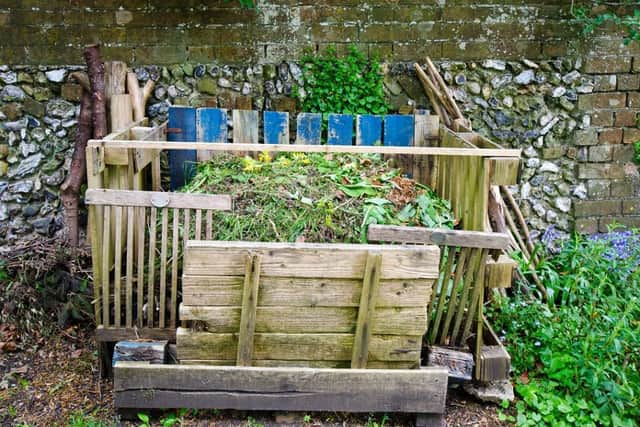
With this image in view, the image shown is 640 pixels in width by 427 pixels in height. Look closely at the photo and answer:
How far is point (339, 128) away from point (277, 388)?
2.09 meters

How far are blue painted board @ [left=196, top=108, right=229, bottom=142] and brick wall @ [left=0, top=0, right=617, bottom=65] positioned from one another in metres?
0.59

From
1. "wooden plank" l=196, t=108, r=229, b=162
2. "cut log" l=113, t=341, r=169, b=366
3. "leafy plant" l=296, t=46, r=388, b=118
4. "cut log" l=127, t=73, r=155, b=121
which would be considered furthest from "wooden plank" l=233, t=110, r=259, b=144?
"cut log" l=113, t=341, r=169, b=366

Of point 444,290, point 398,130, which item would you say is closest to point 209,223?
point 444,290

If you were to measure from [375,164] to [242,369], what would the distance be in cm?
178

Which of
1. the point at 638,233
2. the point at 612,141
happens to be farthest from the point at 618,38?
the point at 638,233

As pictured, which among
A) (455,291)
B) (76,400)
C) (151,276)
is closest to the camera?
(455,291)

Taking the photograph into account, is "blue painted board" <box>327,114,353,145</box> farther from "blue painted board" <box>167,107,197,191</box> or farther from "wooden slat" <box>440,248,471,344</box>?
"wooden slat" <box>440,248,471,344</box>

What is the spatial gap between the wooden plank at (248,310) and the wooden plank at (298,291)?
0.15ft

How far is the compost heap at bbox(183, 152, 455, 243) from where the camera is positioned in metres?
3.39

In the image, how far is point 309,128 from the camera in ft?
14.7

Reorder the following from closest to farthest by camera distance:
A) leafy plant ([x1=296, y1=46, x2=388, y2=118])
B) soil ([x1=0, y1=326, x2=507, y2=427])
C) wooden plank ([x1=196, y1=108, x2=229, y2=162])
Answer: soil ([x1=0, y1=326, x2=507, y2=427]), wooden plank ([x1=196, y1=108, x2=229, y2=162]), leafy plant ([x1=296, y1=46, x2=388, y2=118])

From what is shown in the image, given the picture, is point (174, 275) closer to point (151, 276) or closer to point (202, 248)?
point (151, 276)

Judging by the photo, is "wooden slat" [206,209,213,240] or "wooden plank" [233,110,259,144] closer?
"wooden slat" [206,209,213,240]

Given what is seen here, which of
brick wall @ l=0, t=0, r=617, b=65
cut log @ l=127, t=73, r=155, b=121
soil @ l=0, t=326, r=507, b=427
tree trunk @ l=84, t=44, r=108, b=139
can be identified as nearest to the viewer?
soil @ l=0, t=326, r=507, b=427
